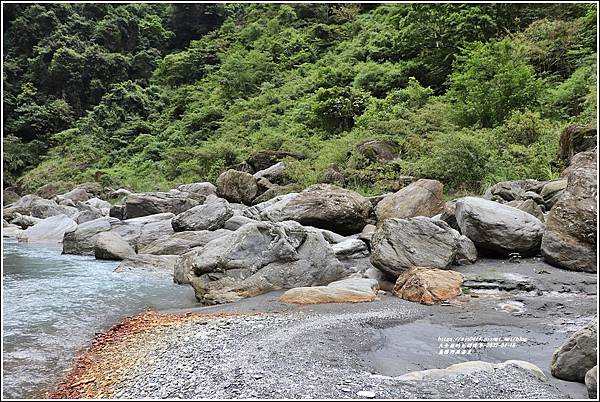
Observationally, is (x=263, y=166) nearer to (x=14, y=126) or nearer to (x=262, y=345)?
(x=262, y=345)

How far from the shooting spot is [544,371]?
488 cm

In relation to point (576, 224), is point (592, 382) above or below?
below

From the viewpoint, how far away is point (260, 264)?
8906mm

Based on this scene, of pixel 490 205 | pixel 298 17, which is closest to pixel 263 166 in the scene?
pixel 490 205

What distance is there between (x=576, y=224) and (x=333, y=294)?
430 cm

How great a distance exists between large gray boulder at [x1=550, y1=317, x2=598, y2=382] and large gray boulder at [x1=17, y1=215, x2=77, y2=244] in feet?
51.0

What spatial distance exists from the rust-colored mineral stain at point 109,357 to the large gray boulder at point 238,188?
11697 millimetres

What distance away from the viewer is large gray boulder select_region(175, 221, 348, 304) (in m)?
8.56

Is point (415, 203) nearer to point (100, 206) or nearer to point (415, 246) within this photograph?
point (415, 246)

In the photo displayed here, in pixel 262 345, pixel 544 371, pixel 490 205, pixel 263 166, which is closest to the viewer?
pixel 544 371

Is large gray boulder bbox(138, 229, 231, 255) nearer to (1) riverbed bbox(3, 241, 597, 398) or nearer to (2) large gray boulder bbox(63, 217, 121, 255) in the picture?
(2) large gray boulder bbox(63, 217, 121, 255)

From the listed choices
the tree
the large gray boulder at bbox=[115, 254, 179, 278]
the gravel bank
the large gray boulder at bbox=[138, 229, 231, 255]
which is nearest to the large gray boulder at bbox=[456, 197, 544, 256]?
the gravel bank

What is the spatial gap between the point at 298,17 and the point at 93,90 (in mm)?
18705

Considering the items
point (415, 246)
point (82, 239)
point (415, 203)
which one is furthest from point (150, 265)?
point (415, 203)
